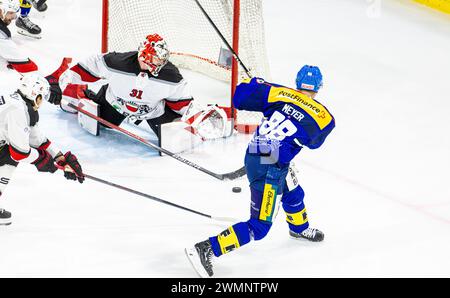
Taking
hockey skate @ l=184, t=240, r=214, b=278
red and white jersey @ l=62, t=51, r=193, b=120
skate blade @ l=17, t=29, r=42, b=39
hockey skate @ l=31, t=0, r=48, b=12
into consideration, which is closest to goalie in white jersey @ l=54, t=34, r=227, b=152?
red and white jersey @ l=62, t=51, r=193, b=120

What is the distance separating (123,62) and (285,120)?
1.49m

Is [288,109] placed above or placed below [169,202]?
above

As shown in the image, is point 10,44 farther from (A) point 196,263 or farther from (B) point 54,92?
(A) point 196,263

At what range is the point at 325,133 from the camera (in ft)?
13.0

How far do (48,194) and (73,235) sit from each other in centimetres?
45

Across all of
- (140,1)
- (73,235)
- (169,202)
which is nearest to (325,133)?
(169,202)

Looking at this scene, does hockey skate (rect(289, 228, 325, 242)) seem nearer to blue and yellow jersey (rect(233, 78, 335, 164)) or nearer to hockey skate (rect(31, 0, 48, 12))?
blue and yellow jersey (rect(233, 78, 335, 164))

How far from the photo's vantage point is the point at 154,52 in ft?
16.3

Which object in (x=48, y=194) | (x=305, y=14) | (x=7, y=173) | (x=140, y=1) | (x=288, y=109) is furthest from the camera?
(x=305, y=14)

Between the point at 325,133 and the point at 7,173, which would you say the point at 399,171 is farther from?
the point at 7,173

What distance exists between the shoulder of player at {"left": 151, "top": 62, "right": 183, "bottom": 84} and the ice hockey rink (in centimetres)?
43

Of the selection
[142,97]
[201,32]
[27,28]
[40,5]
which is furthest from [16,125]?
[40,5]

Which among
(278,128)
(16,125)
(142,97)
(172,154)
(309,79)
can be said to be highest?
(309,79)

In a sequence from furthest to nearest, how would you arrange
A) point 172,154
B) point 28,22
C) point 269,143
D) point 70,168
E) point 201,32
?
point 28,22 < point 201,32 < point 172,154 < point 70,168 < point 269,143
